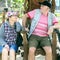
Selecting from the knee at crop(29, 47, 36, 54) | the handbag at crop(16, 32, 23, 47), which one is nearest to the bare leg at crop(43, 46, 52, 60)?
the knee at crop(29, 47, 36, 54)

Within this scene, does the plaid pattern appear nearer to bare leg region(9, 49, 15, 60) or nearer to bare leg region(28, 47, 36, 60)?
bare leg region(9, 49, 15, 60)

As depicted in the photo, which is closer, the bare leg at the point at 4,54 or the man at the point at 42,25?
the bare leg at the point at 4,54

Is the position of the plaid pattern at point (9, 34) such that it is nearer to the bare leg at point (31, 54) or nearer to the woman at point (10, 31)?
the woman at point (10, 31)

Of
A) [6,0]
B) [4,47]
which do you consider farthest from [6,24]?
[6,0]

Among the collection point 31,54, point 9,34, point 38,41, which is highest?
point 9,34

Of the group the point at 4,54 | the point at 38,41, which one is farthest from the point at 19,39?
the point at 4,54

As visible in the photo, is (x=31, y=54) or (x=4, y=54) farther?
(x=31, y=54)

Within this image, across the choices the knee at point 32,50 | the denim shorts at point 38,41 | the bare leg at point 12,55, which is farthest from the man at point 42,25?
the bare leg at point 12,55

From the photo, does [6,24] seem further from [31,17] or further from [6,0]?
[6,0]

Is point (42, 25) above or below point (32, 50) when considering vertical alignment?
above

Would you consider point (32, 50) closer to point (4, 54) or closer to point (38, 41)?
point (38, 41)

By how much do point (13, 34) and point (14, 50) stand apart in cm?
35

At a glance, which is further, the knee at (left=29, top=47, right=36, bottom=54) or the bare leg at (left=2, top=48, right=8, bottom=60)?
the knee at (left=29, top=47, right=36, bottom=54)


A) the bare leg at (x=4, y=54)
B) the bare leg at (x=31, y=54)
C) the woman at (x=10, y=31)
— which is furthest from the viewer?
the woman at (x=10, y=31)
